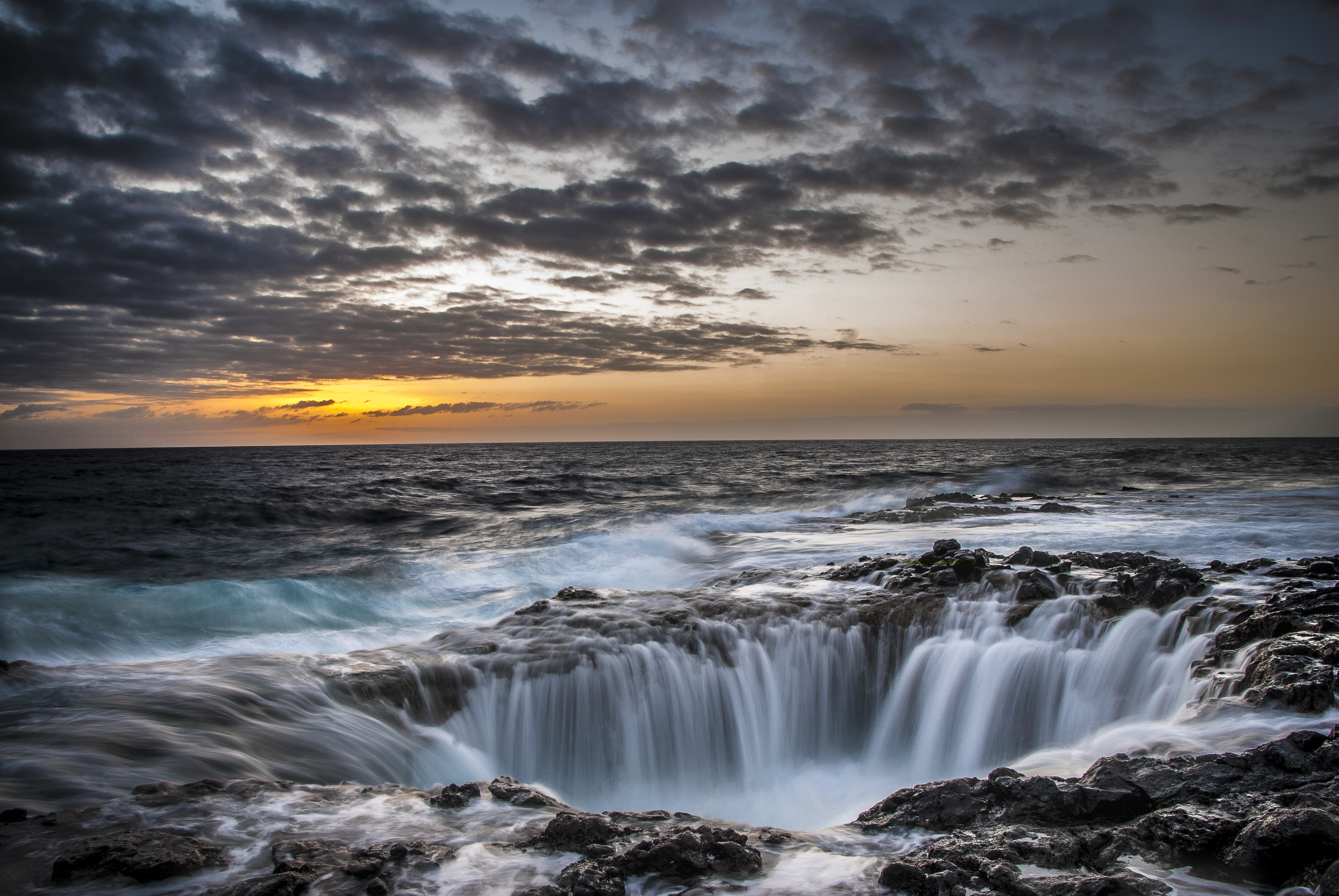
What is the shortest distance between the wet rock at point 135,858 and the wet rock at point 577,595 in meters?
6.07

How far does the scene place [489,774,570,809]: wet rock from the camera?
4145 millimetres

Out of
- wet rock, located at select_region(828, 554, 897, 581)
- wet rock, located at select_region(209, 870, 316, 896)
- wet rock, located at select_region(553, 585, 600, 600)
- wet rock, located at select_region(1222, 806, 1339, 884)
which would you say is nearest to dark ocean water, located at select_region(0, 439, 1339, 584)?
wet rock, located at select_region(553, 585, 600, 600)

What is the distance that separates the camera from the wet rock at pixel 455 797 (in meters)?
4.06

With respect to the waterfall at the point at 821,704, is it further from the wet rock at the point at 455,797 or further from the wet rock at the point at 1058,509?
the wet rock at the point at 1058,509

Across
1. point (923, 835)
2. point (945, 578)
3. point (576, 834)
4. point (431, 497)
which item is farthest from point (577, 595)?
point (431, 497)

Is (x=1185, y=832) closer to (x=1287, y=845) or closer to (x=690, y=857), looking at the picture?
(x=1287, y=845)

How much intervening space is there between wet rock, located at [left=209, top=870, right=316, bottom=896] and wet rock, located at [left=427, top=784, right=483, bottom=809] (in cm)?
109

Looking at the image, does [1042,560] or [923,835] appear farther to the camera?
[1042,560]

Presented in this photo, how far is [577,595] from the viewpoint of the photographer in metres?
9.46

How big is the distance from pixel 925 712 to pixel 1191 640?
257 centimetres

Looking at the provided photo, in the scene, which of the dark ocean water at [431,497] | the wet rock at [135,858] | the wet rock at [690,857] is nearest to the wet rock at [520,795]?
the wet rock at [690,857]

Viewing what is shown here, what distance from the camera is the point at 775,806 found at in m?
5.71

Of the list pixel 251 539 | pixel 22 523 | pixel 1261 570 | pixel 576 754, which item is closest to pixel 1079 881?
pixel 576 754

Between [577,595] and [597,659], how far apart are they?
2.42 metres
